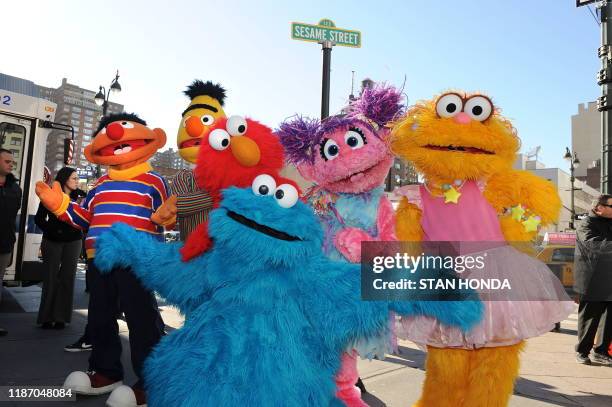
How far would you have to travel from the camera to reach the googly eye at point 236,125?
2.26 metres

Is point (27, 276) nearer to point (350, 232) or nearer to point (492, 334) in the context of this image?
point (350, 232)

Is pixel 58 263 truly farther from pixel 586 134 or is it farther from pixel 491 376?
pixel 586 134

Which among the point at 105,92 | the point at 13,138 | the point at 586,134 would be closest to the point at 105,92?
the point at 105,92

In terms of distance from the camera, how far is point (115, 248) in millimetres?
2377

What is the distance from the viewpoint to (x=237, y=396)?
174 cm

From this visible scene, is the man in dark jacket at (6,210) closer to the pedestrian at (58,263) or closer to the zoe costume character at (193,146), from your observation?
the pedestrian at (58,263)

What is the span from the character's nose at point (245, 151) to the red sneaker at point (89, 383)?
5.76ft

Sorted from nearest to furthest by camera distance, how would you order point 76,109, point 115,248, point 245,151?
point 245,151 → point 115,248 → point 76,109

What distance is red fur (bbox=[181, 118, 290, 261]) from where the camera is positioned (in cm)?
217

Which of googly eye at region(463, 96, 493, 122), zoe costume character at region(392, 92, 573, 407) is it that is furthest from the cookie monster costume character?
googly eye at region(463, 96, 493, 122)

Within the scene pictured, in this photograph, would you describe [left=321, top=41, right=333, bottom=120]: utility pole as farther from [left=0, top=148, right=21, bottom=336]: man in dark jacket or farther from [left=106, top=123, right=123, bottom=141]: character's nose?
[left=0, top=148, right=21, bottom=336]: man in dark jacket

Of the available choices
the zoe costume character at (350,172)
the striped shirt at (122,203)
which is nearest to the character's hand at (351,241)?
the zoe costume character at (350,172)

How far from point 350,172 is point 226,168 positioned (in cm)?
84

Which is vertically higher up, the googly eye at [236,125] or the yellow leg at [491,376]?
the googly eye at [236,125]
